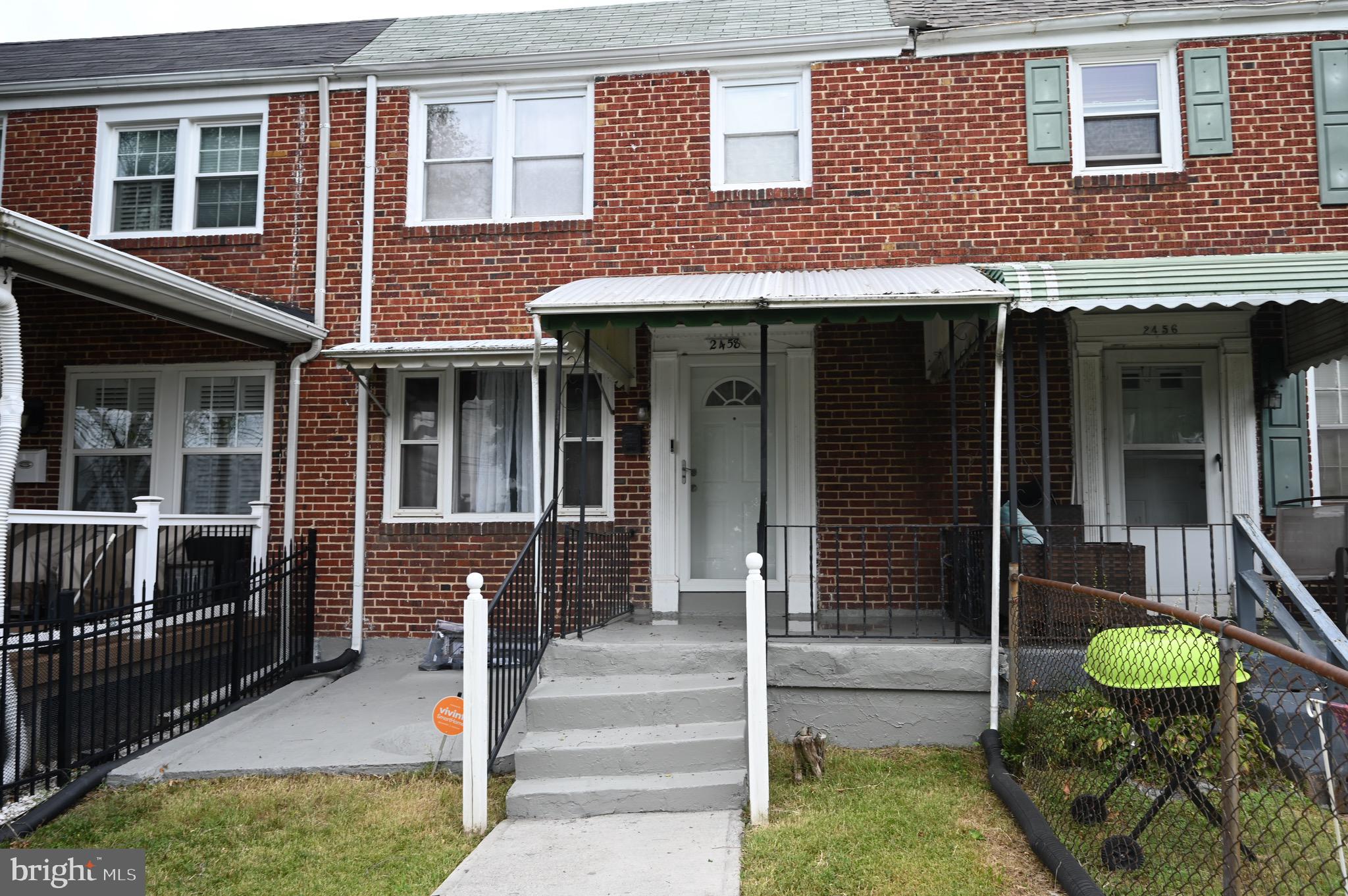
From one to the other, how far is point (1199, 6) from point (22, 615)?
31.7 ft

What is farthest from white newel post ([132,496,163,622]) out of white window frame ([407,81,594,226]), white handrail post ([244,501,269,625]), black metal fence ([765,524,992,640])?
black metal fence ([765,524,992,640])

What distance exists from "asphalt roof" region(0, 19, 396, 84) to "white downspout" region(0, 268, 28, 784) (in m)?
3.82

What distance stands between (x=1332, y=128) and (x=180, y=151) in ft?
33.7

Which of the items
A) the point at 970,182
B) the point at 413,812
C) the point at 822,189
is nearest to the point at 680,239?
the point at 822,189

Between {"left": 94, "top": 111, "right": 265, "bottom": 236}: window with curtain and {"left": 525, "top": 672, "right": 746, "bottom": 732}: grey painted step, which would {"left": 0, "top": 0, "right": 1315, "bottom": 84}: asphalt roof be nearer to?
{"left": 94, "top": 111, "right": 265, "bottom": 236}: window with curtain

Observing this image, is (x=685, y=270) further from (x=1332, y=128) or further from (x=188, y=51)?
(x=188, y=51)

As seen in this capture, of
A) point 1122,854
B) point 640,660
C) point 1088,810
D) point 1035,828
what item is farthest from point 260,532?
point 1122,854

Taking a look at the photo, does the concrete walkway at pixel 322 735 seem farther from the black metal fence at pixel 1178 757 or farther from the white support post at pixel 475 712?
the black metal fence at pixel 1178 757

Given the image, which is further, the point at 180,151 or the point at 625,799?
the point at 180,151

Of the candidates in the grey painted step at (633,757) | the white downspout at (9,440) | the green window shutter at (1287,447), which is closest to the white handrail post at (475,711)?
the grey painted step at (633,757)

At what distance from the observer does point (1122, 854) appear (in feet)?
12.5

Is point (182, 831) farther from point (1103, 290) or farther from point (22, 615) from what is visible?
point (1103, 290)

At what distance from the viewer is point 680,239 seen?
794 centimetres

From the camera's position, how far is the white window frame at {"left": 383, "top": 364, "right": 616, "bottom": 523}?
7.91 metres
